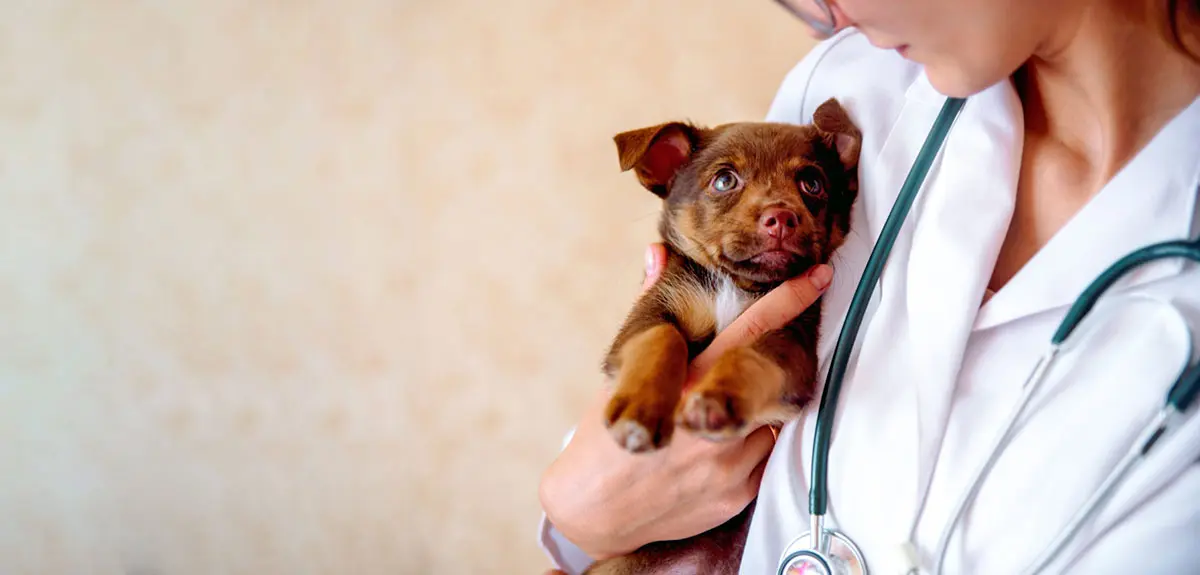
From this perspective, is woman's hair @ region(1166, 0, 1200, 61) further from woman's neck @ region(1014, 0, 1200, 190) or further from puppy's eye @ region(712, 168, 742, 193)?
puppy's eye @ region(712, 168, 742, 193)

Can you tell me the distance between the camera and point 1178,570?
0.88 meters

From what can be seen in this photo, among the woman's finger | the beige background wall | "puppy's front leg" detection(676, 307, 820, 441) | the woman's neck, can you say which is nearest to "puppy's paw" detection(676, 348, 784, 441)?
"puppy's front leg" detection(676, 307, 820, 441)

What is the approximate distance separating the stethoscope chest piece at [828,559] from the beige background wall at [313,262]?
1.22m

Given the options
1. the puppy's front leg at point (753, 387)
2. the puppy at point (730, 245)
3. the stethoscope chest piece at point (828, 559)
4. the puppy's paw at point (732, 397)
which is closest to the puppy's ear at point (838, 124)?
the puppy at point (730, 245)

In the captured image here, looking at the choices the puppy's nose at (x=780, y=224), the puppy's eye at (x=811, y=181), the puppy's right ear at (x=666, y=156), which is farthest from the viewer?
the puppy's right ear at (x=666, y=156)

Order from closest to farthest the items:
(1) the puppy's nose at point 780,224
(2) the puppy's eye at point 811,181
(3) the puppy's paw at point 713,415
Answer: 1. (3) the puppy's paw at point 713,415
2. (1) the puppy's nose at point 780,224
3. (2) the puppy's eye at point 811,181

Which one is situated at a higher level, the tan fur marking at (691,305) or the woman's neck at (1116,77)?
the woman's neck at (1116,77)

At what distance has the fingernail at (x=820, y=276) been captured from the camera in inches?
51.1

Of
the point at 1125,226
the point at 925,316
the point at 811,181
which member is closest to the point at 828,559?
the point at 925,316

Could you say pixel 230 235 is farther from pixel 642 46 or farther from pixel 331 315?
pixel 642 46

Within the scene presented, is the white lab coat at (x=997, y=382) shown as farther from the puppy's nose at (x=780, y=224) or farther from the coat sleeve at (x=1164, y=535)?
the puppy's nose at (x=780, y=224)

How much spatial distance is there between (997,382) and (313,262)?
192 cm

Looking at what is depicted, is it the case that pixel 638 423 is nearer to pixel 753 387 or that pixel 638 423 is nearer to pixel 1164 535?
pixel 753 387

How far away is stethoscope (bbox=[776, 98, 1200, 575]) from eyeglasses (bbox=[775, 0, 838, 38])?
0.33 meters
